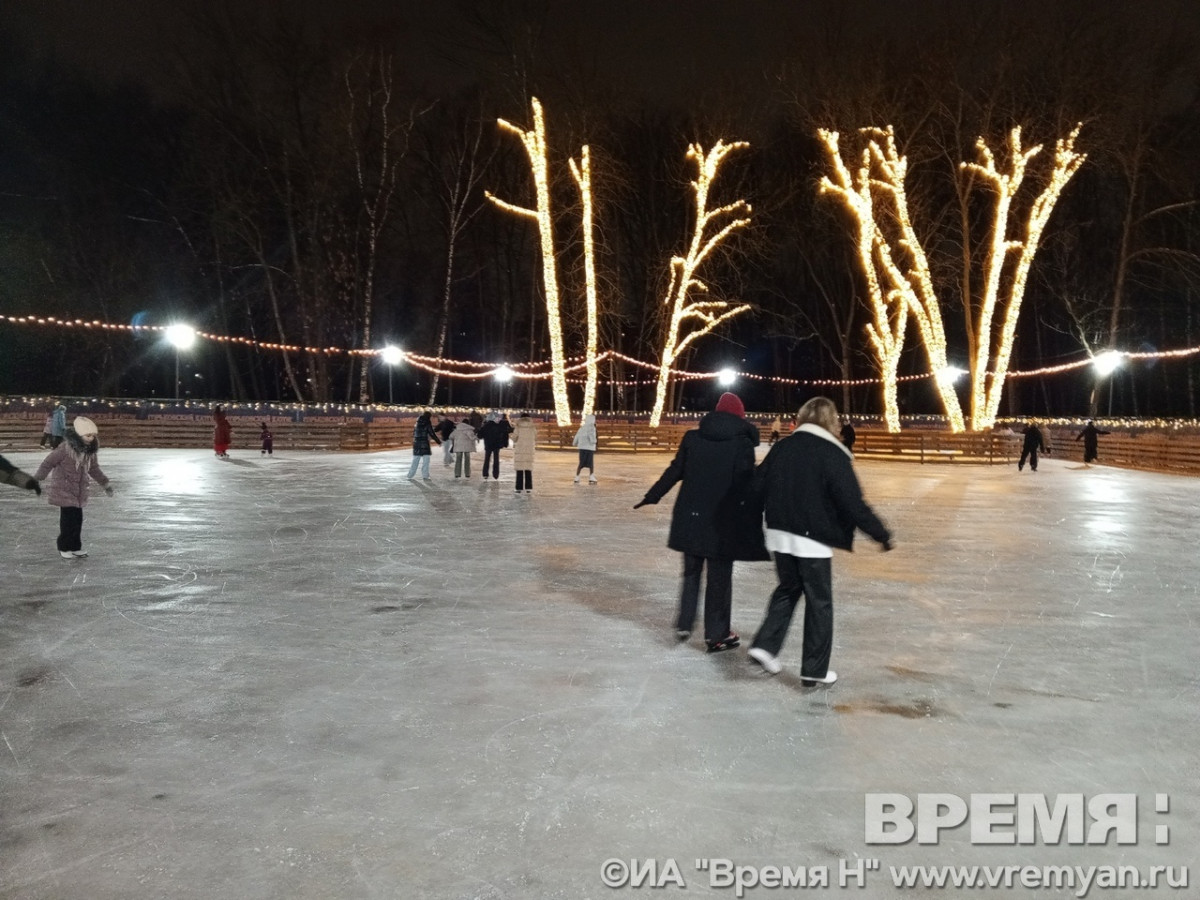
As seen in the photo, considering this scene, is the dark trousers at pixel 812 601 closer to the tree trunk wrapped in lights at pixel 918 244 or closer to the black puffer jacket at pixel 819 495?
the black puffer jacket at pixel 819 495

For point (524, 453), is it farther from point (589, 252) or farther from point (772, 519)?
point (589, 252)

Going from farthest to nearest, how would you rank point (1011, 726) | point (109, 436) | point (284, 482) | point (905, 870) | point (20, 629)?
point (109, 436), point (284, 482), point (20, 629), point (1011, 726), point (905, 870)

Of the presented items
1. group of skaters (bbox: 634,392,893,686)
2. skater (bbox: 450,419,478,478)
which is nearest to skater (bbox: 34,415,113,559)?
group of skaters (bbox: 634,392,893,686)

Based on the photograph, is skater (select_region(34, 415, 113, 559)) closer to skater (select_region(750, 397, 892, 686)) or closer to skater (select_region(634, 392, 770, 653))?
skater (select_region(634, 392, 770, 653))

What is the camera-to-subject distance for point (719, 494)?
5629 millimetres

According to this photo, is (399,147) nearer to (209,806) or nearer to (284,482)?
(284,482)

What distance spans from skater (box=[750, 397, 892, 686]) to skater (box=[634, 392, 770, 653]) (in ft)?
1.23

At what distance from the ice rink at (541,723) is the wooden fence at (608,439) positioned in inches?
746

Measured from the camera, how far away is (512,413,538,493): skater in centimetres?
1673

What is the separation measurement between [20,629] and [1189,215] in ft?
128

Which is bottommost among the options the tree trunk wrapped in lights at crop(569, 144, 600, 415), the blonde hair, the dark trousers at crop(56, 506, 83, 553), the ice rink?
Result: the ice rink

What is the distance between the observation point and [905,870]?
3.10 m

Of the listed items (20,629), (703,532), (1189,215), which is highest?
(1189,215)

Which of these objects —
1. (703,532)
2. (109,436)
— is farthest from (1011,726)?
(109,436)
